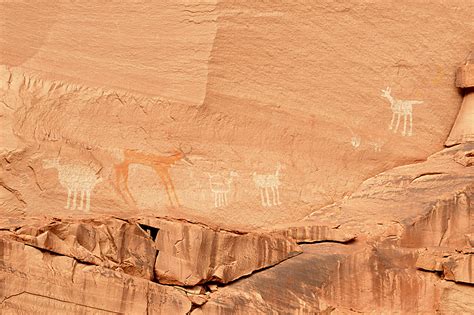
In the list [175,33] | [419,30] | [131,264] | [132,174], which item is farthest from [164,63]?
[419,30]

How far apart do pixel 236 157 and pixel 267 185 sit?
572 millimetres

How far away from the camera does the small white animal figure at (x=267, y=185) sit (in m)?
14.2

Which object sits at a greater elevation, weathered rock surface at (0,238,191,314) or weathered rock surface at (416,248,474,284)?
weathered rock surface at (416,248,474,284)

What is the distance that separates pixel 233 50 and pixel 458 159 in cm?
349

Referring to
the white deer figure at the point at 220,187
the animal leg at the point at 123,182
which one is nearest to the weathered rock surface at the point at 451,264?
the white deer figure at the point at 220,187

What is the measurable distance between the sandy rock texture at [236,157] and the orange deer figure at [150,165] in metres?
0.03

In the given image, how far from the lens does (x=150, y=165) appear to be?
13773 mm

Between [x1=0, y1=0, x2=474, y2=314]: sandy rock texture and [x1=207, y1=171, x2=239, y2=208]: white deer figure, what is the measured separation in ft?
0.06

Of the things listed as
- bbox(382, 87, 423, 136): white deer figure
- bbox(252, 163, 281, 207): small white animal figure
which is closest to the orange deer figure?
bbox(252, 163, 281, 207): small white animal figure

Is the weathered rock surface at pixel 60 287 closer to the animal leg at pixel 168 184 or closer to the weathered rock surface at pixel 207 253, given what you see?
the weathered rock surface at pixel 207 253

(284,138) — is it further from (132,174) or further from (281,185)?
(132,174)

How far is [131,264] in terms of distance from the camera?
Answer: 12.8 metres

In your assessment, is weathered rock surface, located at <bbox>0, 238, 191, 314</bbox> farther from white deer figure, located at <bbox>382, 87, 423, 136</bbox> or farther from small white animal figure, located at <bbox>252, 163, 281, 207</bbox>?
white deer figure, located at <bbox>382, 87, 423, 136</bbox>

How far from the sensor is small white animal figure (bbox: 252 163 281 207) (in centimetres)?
1416
